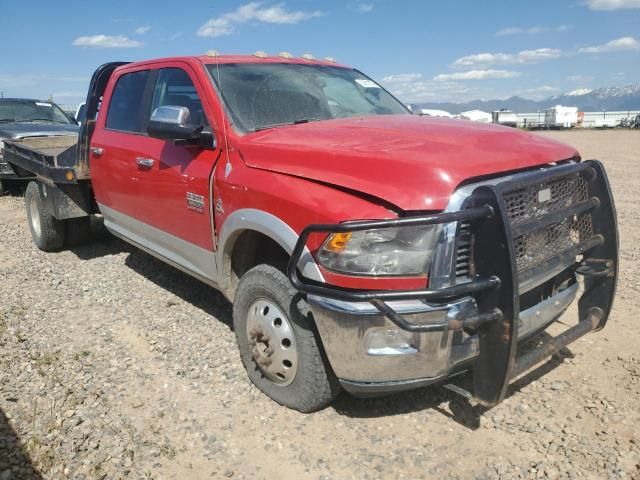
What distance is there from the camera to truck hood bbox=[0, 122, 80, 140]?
8975 millimetres

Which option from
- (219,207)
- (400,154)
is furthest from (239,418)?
(400,154)

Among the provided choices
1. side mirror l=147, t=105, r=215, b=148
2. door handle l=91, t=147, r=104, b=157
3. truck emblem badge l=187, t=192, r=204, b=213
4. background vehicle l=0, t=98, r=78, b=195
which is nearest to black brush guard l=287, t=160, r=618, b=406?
truck emblem badge l=187, t=192, r=204, b=213

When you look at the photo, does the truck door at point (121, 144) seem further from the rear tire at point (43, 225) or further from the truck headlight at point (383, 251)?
the truck headlight at point (383, 251)

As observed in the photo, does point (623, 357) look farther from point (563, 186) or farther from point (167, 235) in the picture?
point (167, 235)

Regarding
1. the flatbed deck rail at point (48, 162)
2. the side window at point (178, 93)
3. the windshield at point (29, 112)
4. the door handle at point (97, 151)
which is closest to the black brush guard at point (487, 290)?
the side window at point (178, 93)

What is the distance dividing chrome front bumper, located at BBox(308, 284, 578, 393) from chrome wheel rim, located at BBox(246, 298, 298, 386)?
369 mm

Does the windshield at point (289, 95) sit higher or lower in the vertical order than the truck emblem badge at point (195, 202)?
higher

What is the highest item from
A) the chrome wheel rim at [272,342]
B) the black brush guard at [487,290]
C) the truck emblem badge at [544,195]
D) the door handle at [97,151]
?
the door handle at [97,151]

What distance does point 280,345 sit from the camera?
2979 mm

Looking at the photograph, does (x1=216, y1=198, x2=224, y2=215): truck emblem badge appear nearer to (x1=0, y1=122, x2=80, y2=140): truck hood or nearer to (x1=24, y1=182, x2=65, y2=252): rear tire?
(x1=24, y1=182, x2=65, y2=252): rear tire

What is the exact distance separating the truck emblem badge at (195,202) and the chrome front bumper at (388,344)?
51.7 inches

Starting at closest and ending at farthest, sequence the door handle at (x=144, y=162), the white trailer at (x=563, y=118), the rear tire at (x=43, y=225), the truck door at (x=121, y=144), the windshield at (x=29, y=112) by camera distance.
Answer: the door handle at (x=144, y=162), the truck door at (x=121, y=144), the rear tire at (x=43, y=225), the windshield at (x=29, y=112), the white trailer at (x=563, y=118)

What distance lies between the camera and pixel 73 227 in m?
6.36

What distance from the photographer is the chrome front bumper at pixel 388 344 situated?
2.39 meters
